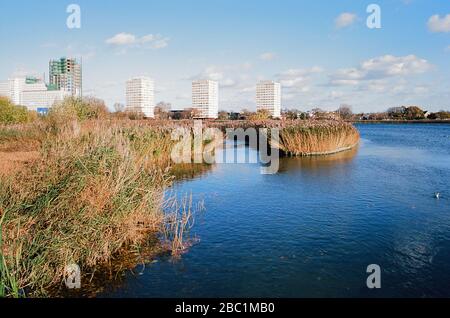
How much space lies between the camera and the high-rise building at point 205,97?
2403 inches

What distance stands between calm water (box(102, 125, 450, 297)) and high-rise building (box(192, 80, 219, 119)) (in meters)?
48.8

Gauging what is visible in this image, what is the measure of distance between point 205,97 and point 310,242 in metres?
56.3

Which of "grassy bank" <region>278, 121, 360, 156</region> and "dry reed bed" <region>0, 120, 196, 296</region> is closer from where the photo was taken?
"dry reed bed" <region>0, 120, 196, 296</region>

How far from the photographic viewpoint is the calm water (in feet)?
18.2

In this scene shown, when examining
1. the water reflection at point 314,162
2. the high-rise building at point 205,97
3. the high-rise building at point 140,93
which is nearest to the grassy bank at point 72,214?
the water reflection at point 314,162

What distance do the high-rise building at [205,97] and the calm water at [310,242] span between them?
48846 mm

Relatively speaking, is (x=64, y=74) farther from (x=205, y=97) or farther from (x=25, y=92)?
(x=205, y=97)

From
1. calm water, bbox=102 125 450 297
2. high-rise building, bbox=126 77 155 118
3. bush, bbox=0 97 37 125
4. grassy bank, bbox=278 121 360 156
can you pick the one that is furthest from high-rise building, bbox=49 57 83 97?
calm water, bbox=102 125 450 297

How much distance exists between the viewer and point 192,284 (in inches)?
221

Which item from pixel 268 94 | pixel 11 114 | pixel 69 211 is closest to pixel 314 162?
pixel 69 211

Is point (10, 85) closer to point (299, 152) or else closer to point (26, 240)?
point (299, 152)

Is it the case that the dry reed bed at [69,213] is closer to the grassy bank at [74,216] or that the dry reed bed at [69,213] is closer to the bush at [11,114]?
the grassy bank at [74,216]

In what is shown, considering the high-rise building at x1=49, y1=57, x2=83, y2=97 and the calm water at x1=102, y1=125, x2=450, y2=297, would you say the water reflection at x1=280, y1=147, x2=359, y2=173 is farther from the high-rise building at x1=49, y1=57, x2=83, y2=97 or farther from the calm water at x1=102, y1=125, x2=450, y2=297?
the high-rise building at x1=49, y1=57, x2=83, y2=97

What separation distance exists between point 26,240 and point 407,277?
5556mm
